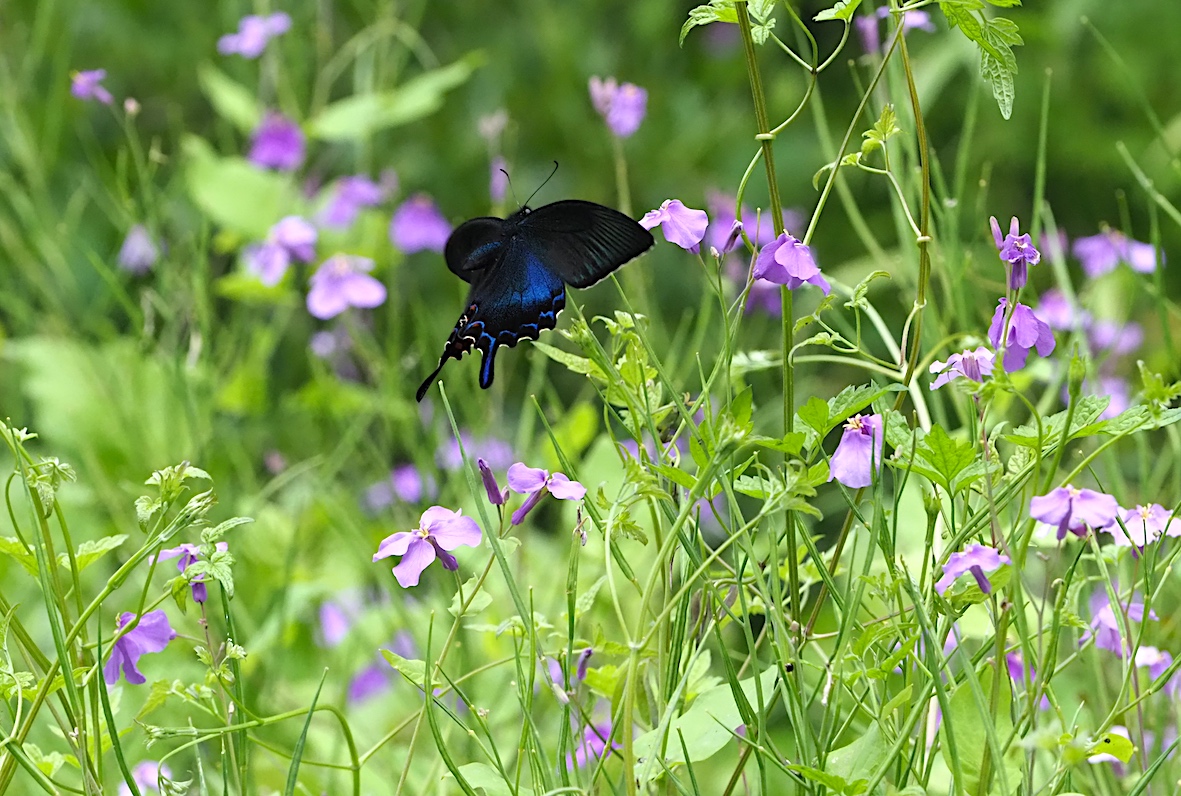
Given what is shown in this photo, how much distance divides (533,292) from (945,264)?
11.6 inches

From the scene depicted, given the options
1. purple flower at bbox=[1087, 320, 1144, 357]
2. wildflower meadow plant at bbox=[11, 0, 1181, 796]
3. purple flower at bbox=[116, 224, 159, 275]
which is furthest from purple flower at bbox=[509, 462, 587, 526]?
purple flower at bbox=[116, 224, 159, 275]

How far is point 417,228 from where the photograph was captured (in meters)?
1.51

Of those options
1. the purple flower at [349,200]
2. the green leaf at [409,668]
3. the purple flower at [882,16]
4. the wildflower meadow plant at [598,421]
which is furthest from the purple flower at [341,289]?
the green leaf at [409,668]

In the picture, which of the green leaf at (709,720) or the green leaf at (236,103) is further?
the green leaf at (236,103)

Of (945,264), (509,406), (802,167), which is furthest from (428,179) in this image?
(945,264)

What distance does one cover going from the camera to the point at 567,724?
49 cm

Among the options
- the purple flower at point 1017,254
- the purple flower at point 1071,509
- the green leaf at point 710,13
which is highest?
the green leaf at point 710,13

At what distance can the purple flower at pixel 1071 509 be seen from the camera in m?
0.42

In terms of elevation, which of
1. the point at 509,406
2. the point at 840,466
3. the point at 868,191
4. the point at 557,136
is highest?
the point at 840,466

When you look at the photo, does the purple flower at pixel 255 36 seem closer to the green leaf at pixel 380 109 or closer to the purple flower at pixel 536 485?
the green leaf at pixel 380 109

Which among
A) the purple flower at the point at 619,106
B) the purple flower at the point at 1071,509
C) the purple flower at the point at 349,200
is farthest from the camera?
the purple flower at the point at 349,200

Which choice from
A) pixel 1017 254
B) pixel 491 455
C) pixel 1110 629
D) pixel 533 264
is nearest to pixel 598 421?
pixel 491 455

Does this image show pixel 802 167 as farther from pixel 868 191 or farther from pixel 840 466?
pixel 840 466

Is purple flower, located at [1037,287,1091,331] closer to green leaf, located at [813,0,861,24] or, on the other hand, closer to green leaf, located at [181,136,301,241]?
green leaf, located at [813,0,861,24]
